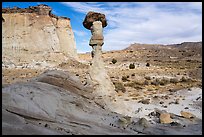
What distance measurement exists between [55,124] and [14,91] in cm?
173

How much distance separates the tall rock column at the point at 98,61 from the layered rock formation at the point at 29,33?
1954 centimetres

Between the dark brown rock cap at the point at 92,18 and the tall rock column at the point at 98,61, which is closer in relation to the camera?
the tall rock column at the point at 98,61

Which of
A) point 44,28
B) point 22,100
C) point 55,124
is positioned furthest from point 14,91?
point 44,28

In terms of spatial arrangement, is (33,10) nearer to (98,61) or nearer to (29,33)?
(29,33)

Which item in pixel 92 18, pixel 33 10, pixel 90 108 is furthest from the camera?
pixel 33 10

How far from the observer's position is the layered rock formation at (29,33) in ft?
102

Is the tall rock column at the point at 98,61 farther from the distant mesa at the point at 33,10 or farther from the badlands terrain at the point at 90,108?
the distant mesa at the point at 33,10

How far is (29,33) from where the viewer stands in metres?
32.4

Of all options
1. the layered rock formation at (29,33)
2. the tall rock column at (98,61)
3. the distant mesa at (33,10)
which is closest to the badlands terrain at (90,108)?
the tall rock column at (98,61)

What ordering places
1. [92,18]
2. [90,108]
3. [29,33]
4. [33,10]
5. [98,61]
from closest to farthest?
[90,108] < [98,61] < [92,18] < [29,33] < [33,10]

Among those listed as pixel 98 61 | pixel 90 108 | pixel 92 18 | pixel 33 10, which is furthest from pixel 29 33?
pixel 90 108

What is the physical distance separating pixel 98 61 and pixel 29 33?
21.7 metres

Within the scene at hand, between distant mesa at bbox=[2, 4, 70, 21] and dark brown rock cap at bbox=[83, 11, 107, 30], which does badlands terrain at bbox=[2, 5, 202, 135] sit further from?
distant mesa at bbox=[2, 4, 70, 21]

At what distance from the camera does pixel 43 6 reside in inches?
1315
